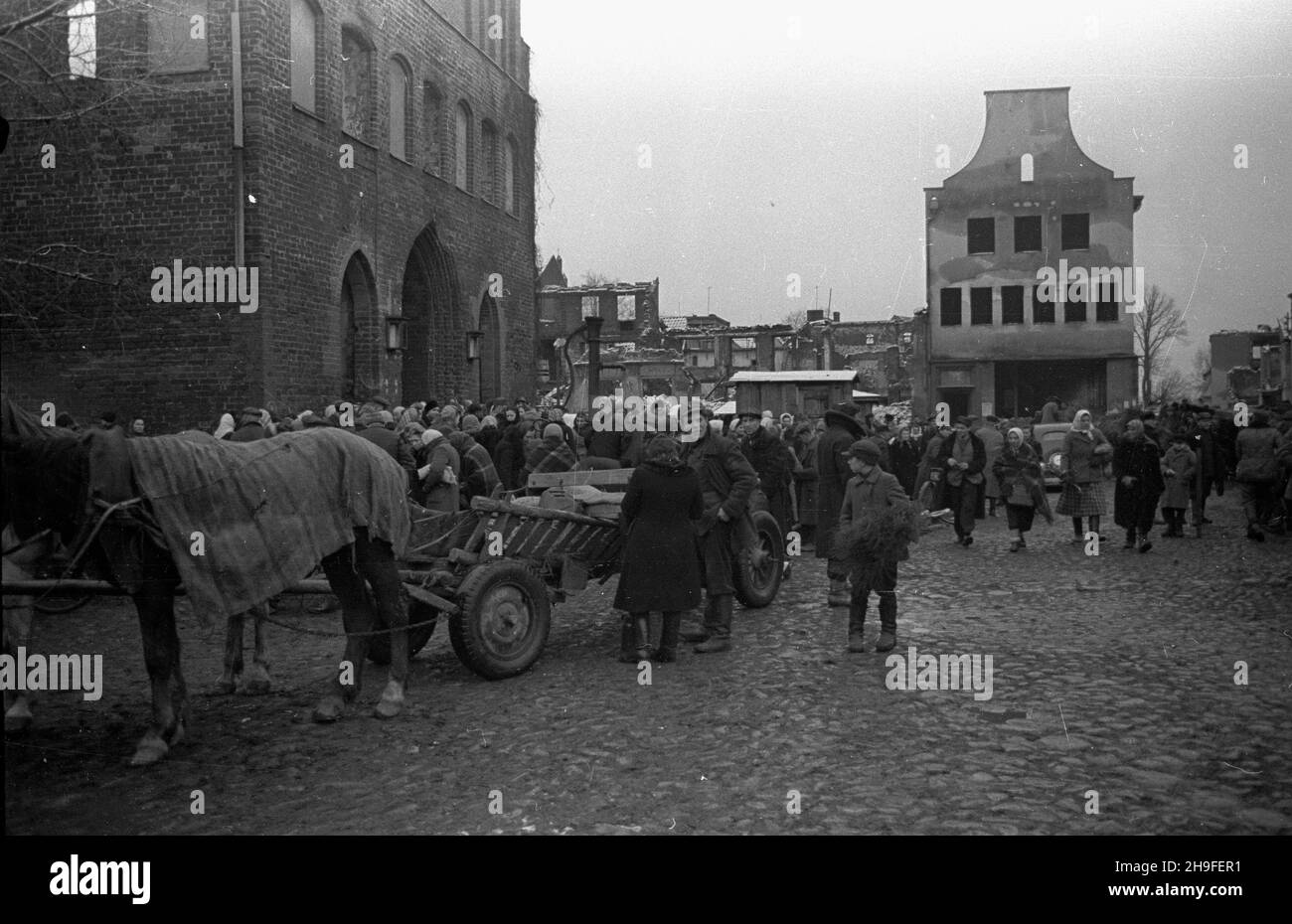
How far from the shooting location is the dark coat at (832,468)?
11.5 metres

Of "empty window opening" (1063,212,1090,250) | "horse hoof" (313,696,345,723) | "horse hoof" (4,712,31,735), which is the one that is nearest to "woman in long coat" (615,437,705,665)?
"horse hoof" (313,696,345,723)

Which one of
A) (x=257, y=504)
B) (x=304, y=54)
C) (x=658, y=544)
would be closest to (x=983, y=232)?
(x=304, y=54)

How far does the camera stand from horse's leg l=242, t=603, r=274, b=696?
6.80 metres

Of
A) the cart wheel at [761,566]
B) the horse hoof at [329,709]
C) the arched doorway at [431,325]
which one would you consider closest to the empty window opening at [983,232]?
the arched doorway at [431,325]

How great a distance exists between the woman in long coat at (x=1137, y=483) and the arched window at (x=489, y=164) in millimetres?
14935

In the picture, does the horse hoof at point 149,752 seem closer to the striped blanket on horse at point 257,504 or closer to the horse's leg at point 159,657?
the horse's leg at point 159,657

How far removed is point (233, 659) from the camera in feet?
22.9

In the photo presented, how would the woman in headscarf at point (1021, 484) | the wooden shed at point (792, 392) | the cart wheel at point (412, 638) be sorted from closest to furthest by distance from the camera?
the cart wheel at point (412, 638), the woman in headscarf at point (1021, 484), the wooden shed at point (792, 392)

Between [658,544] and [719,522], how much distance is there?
1.07 metres

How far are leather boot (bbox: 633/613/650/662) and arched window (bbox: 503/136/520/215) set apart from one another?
1913cm

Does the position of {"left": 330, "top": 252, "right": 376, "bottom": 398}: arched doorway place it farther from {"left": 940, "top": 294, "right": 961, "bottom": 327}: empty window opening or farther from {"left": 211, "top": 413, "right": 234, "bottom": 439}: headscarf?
{"left": 940, "top": 294, "right": 961, "bottom": 327}: empty window opening

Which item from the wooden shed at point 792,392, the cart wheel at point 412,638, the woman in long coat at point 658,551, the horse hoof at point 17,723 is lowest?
the horse hoof at point 17,723
